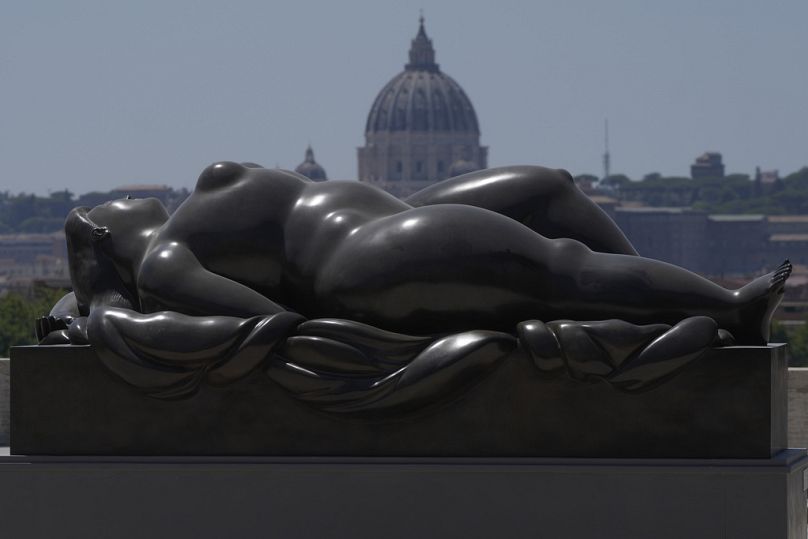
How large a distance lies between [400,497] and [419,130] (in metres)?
178

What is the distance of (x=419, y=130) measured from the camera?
609 ft

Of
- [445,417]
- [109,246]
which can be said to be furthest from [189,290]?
[445,417]

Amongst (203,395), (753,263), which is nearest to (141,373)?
(203,395)

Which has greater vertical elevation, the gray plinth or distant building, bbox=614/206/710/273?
the gray plinth

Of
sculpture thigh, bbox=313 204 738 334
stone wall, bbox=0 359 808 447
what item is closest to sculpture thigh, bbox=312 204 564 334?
sculpture thigh, bbox=313 204 738 334

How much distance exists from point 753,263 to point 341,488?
6351 inches

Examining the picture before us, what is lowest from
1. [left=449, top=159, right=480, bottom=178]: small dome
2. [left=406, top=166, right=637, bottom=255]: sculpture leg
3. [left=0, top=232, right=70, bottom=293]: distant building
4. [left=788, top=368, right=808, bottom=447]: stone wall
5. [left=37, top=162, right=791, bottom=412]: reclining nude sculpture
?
[left=0, top=232, right=70, bottom=293]: distant building

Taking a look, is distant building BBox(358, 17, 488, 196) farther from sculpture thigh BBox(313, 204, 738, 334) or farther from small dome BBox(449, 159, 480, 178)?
sculpture thigh BBox(313, 204, 738, 334)

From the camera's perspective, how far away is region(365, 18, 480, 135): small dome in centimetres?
18550

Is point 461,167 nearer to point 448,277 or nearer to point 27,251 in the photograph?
point 27,251

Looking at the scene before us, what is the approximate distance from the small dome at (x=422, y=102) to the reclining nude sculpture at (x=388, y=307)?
17691 cm

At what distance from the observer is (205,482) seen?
797cm

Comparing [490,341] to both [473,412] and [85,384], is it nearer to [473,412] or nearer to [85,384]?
[473,412]

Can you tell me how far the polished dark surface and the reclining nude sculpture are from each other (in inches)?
2.5
